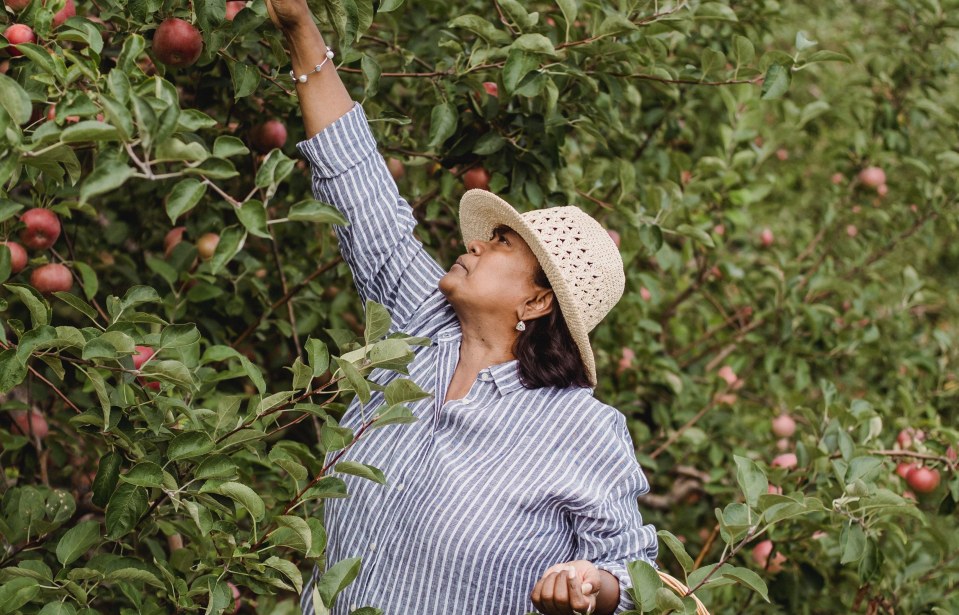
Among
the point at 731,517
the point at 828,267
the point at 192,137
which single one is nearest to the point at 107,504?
the point at 192,137

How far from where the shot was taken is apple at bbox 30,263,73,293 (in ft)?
6.13

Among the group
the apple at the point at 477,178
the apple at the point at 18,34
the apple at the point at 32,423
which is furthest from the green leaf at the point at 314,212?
the apple at the point at 32,423

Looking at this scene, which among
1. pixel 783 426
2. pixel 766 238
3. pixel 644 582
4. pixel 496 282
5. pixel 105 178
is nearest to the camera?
pixel 105 178

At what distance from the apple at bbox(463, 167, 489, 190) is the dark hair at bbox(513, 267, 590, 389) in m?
0.50

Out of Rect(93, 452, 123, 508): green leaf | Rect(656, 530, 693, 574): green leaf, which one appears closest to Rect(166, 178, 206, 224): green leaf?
Rect(93, 452, 123, 508): green leaf

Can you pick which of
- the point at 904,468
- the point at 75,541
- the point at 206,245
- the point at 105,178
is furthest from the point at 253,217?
the point at 904,468

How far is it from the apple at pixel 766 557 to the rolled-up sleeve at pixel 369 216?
1304mm

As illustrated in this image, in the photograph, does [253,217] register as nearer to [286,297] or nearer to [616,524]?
[616,524]

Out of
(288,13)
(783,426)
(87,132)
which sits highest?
(87,132)

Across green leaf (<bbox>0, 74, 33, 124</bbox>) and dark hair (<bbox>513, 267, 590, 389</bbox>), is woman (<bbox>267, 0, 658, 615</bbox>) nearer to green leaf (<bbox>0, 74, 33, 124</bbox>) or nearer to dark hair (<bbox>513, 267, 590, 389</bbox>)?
dark hair (<bbox>513, 267, 590, 389</bbox>)

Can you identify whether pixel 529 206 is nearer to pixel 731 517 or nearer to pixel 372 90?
pixel 372 90

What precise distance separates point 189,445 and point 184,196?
37 centimetres

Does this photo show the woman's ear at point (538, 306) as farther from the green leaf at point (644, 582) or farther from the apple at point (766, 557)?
the apple at point (766, 557)

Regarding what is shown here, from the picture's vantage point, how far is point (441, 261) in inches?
97.7
